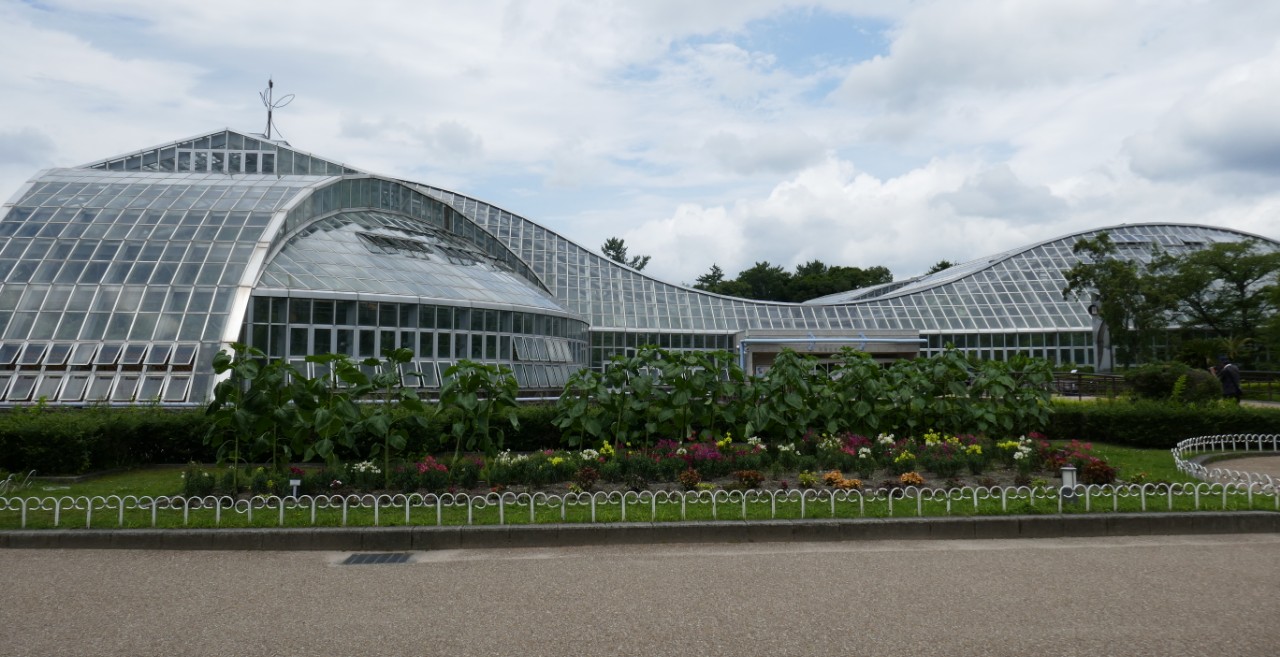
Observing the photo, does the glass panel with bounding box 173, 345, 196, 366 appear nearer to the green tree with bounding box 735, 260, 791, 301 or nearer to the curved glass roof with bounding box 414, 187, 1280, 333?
the curved glass roof with bounding box 414, 187, 1280, 333

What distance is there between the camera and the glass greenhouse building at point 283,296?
2044cm

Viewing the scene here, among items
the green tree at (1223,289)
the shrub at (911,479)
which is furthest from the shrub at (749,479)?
the green tree at (1223,289)

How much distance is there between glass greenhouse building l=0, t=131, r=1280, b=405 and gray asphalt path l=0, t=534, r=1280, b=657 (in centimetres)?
1287

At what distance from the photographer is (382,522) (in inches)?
372

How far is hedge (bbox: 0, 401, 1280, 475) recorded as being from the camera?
1351 centimetres

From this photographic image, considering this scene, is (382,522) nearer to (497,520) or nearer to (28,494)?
(497,520)

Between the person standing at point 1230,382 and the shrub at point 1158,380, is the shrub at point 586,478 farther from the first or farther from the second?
the person standing at point 1230,382

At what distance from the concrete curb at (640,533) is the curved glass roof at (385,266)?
46.5 ft

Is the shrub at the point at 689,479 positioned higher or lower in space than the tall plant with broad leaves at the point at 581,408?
lower

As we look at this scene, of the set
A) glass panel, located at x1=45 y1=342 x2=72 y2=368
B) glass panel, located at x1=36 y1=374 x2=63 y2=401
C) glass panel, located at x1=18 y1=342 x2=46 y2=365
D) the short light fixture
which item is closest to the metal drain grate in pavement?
the short light fixture

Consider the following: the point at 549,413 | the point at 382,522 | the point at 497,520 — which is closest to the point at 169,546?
the point at 382,522

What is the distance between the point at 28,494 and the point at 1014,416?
52.4ft

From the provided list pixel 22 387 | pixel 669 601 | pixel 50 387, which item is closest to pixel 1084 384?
pixel 669 601

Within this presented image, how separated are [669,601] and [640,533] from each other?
2344 millimetres
